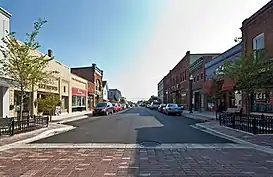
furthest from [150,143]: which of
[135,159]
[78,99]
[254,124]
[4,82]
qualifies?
[78,99]

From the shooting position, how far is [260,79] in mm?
13281

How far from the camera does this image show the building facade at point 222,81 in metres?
30.4

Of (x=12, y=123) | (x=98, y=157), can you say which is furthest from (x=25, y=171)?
(x=12, y=123)

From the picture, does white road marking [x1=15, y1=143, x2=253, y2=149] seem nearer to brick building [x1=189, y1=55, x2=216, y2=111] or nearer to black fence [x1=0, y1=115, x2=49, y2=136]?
black fence [x1=0, y1=115, x2=49, y2=136]

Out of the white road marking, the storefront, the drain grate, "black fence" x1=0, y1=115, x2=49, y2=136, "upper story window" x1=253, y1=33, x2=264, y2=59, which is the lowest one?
the white road marking

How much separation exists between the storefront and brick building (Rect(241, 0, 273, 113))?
2887cm

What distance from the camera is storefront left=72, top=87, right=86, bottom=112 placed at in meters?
47.6

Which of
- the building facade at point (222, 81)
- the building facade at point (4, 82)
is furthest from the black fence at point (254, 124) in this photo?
the building facade at point (4, 82)

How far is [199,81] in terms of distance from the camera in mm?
49188

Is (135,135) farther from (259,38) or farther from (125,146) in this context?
(259,38)

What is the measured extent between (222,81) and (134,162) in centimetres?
2837

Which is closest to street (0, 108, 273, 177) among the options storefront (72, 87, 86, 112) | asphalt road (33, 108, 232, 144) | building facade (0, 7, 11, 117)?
asphalt road (33, 108, 232, 144)

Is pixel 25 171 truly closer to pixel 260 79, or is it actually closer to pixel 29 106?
pixel 260 79

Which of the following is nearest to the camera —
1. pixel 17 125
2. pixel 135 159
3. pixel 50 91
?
pixel 135 159
